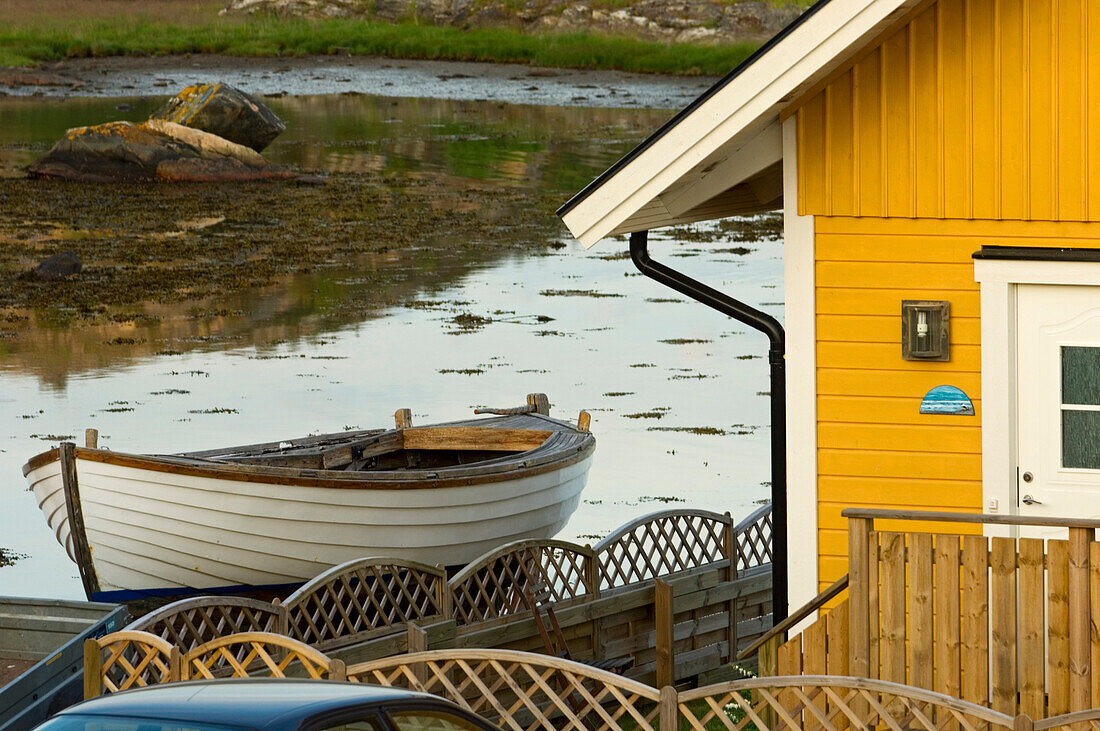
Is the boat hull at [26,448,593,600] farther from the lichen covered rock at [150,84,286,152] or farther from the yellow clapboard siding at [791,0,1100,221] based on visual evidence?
the lichen covered rock at [150,84,286,152]

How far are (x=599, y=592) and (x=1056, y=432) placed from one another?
408 cm

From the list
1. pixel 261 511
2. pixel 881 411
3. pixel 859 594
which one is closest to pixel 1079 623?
pixel 859 594

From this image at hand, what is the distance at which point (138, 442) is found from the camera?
739 inches

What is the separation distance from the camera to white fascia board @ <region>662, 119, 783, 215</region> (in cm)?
947

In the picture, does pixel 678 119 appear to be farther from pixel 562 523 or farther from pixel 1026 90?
pixel 562 523

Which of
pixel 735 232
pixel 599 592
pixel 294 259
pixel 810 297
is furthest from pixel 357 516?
pixel 735 232

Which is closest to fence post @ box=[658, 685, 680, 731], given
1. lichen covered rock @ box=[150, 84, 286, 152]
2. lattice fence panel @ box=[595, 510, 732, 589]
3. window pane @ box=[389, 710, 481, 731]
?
window pane @ box=[389, 710, 481, 731]

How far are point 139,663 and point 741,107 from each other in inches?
Result: 179

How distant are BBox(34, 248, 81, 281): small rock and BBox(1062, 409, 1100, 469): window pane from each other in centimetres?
2489

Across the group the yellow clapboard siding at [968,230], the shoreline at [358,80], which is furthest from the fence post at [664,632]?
the shoreline at [358,80]

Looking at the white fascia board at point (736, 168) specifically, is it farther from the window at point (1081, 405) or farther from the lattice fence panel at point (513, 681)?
the lattice fence panel at point (513, 681)

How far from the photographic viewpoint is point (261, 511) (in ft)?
40.2

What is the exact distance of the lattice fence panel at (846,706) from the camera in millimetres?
6963

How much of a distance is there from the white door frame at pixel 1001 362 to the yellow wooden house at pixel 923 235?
0.04ft
